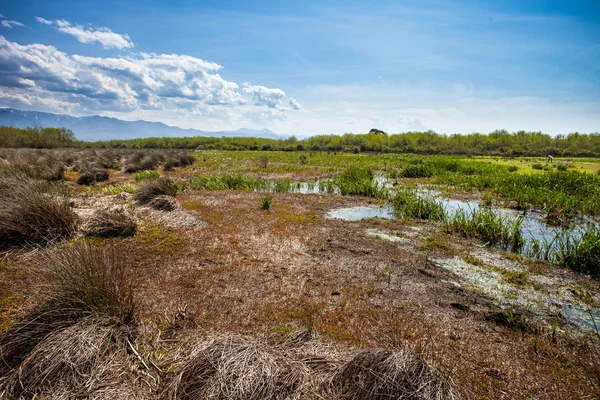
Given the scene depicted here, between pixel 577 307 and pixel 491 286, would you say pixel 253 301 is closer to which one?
pixel 491 286

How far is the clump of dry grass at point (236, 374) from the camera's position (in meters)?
2.66

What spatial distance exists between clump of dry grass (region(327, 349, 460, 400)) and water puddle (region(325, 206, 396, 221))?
298 inches

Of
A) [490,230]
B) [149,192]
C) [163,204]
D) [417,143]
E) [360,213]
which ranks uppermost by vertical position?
[417,143]

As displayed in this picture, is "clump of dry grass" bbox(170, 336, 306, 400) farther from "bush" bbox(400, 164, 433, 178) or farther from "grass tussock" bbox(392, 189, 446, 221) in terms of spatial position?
"bush" bbox(400, 164, 433, 178)

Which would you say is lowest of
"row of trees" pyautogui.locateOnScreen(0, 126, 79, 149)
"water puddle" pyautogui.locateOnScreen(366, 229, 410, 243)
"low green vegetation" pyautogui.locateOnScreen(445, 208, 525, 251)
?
"water puddle" pyautogui.locateOnScreen(366, 229, 410, 243)

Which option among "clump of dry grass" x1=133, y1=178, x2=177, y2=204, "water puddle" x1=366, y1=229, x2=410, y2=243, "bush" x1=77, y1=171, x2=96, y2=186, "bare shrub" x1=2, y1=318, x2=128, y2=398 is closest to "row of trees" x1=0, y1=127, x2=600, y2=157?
"bush" x1=77, y1=171, x2=96, y2=186

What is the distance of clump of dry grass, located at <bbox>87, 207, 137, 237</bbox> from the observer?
6.98 m

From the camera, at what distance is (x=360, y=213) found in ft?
37.3

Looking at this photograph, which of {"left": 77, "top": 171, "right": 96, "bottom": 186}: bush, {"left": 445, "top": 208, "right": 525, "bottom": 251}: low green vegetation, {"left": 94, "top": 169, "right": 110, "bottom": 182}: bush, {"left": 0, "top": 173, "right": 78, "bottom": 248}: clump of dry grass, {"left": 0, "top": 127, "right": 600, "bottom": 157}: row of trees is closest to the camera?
{"left": 0, "top": 173, "right": 78, "bottom": 248}: clump of dry grass

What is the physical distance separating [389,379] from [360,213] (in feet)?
29.5

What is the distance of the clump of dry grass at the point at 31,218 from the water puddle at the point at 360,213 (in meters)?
7.60

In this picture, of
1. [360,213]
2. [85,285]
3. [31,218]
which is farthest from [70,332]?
[360,213]

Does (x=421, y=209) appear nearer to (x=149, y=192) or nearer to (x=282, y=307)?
(x=282, y=307)

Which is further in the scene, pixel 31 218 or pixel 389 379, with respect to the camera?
pixel 31 218
